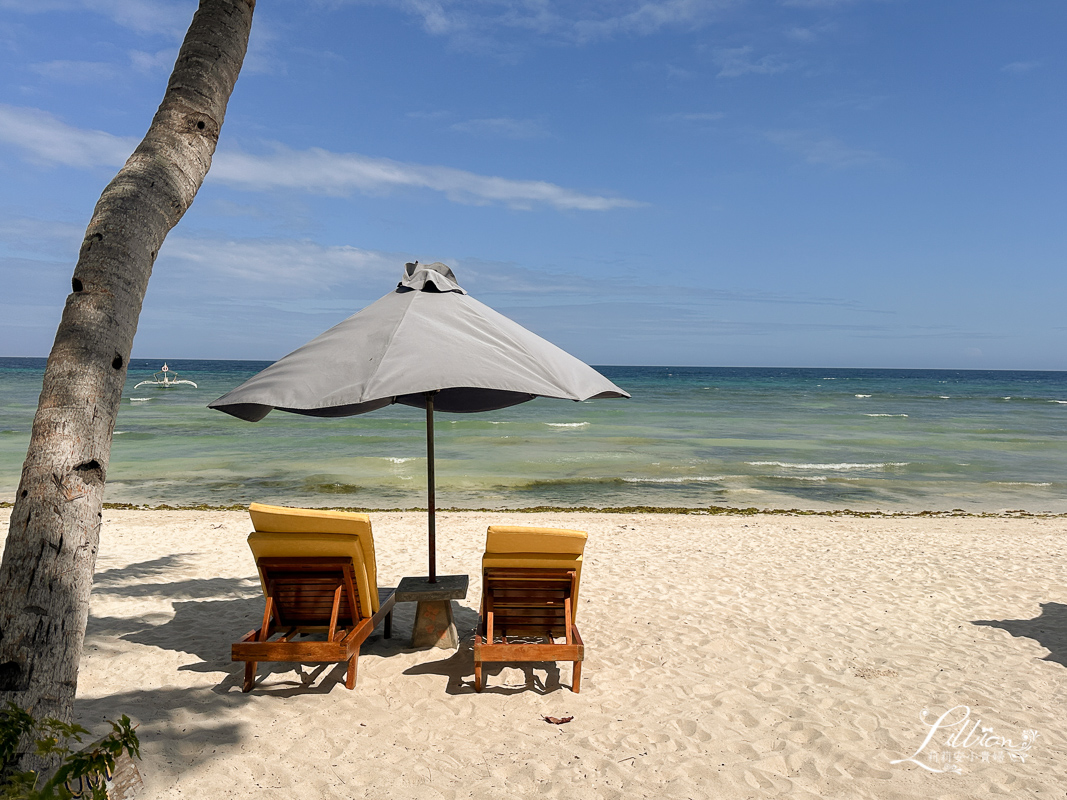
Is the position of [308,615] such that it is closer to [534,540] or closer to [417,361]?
[534,540]

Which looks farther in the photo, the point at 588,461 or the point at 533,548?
the point at 588,461

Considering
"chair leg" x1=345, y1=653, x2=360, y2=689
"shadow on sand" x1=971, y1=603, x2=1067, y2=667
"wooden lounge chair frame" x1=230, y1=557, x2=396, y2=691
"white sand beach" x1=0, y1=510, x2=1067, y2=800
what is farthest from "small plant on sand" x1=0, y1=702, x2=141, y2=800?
"shadow on sand" x1=971, y1=603, x2=1067, y2=667

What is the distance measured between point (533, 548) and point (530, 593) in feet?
1.27

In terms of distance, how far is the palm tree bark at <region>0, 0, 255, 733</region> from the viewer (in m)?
2.11

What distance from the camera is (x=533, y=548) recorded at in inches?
159

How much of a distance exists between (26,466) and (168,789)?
1585 millimetres

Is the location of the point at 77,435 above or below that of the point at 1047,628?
above

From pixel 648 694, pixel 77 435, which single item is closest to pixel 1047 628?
pixel 648 694

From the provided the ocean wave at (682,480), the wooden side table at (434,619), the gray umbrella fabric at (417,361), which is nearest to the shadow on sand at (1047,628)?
the gray umbrella fabric at (417,361)

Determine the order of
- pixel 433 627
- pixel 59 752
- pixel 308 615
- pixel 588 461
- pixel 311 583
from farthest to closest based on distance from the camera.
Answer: pixel 588 461 < pixel 433 627 < pixel 308 615 < pixel 311 583 < pixel 59 752

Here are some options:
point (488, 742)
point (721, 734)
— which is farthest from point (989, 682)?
point (488, 742)

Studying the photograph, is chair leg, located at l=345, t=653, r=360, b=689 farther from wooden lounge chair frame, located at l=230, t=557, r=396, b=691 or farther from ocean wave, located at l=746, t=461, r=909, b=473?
ocean wave, located at l=746, t=461, r=909, b=473

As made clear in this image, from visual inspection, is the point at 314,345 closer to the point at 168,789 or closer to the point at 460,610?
the point at 168,789

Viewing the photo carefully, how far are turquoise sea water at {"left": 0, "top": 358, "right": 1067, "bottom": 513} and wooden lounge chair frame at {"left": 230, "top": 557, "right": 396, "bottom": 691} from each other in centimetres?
810
